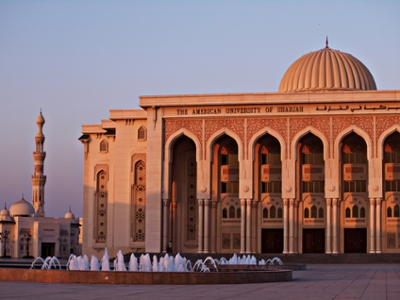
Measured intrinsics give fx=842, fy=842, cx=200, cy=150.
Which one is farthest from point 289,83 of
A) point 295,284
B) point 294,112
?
point 295,284

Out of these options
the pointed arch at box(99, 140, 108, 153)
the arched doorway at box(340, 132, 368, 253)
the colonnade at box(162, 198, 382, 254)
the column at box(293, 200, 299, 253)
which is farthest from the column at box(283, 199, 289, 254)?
the pointed arch at box(99, 140, 108, 153)

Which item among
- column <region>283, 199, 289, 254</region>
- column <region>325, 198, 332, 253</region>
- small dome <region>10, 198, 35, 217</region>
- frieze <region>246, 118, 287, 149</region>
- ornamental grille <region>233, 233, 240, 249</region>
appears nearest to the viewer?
column <region>325, 198, 332, 253</region>

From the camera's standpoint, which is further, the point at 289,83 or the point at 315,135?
the point at 289,83

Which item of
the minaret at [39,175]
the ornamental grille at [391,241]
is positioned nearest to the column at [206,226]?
the ornamental grille at [391,241]

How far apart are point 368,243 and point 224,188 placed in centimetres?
577

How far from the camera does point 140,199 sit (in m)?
32.5

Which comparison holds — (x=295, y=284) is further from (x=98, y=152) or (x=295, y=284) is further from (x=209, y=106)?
(x=98, y=152)

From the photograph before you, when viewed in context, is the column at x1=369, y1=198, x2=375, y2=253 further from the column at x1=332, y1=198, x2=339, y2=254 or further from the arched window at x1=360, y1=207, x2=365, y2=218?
the column at x1=332, y1=198, x2=339, y2=254

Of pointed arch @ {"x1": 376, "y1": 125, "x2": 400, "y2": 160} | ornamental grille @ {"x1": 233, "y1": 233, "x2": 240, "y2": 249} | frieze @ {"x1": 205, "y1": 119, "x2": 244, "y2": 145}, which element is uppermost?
frieze @ {"x1": 205, "y1": 119, "x2": 244, "y2": 145}

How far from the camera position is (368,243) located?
100 feet

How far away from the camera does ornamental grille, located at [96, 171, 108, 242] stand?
34.0 metres

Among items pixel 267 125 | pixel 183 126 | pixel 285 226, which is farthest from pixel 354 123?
pixel 183 126

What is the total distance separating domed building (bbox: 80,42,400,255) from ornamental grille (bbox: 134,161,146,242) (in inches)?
1.5

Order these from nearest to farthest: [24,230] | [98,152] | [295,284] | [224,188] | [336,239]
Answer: [295,284]
[336,239]
[224,188]
[98,152]
[24,230]
